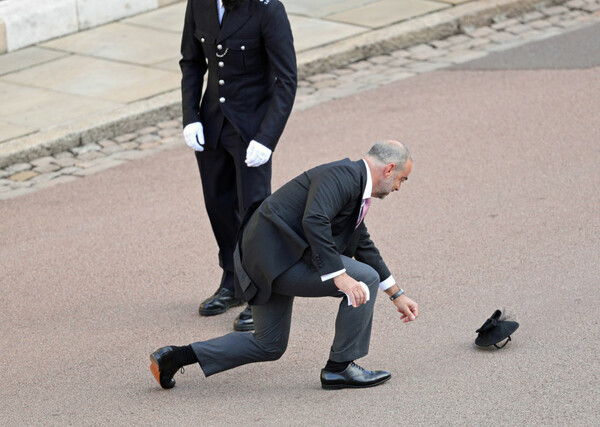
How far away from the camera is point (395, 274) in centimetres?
669

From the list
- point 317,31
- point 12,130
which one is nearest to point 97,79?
point 12,130

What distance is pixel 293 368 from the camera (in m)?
5.70

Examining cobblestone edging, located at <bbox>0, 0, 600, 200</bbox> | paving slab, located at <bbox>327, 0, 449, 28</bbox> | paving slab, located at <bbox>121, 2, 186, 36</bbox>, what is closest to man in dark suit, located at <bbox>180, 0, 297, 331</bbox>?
cobblestone edging, located at <bbox>0, 0, 600, 200</bbox>

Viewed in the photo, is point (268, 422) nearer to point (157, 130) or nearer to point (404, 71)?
point (157, 130)

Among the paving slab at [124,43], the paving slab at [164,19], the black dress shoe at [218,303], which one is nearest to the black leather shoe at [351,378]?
the black dress shoe at [218,303]

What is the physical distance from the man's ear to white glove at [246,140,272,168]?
1088 mm

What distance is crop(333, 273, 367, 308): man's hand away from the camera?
5.01 meters

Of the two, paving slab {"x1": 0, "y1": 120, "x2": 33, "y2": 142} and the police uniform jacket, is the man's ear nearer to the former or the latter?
the police uniform jacket

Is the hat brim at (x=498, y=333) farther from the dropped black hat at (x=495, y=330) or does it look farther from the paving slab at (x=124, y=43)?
the paving slab at (x=124, y=43)

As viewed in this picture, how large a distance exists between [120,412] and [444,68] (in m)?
5.97

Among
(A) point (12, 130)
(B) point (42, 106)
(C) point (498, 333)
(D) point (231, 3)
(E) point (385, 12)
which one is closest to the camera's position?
(C) point (498, 333)

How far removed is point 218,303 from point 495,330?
1656mm

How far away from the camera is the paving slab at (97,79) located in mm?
9961

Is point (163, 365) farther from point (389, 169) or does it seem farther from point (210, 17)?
point (210, 17)
